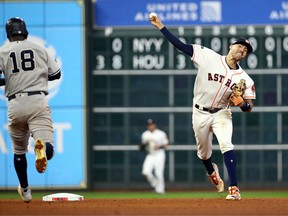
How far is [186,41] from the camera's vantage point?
1877 centimetres

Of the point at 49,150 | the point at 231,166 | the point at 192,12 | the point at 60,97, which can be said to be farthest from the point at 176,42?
the point at 60,97

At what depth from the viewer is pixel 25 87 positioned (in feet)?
34.7

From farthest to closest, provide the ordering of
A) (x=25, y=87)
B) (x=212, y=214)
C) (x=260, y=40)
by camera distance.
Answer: (x=260, y=40) → (x=25, y=87) → (x=212, y=214)

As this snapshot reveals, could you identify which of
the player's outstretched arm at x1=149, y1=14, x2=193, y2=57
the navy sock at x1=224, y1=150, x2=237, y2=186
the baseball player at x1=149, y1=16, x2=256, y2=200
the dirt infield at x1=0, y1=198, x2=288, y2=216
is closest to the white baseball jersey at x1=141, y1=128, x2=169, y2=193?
the baseball player at x1=149, y1=16, x2=256, y2=200

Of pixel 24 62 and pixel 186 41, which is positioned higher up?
pixel 186 41

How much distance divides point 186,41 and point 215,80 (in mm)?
7351

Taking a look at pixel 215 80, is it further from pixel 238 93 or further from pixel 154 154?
pixel 154 154

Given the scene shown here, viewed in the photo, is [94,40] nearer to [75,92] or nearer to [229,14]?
[75,92]

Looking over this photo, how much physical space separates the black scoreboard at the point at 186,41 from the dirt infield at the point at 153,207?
299 inches

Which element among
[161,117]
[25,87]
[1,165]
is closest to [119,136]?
[161,117]

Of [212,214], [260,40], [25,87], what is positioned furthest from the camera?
[260,40]

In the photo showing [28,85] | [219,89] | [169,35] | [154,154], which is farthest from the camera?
[154,154]

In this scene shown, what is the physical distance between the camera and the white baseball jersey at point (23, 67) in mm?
10586

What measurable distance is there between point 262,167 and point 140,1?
3779 mm
